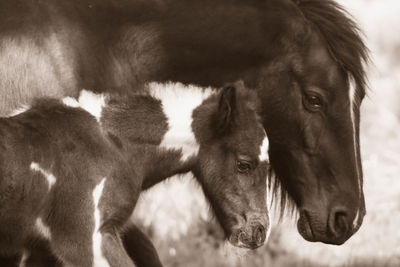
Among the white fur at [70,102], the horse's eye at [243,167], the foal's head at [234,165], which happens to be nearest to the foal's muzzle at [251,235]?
the foal's head at [234,165]

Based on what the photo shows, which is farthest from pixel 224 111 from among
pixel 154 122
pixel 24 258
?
pixel 24 258

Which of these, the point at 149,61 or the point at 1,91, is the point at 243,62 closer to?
the point at 149,61

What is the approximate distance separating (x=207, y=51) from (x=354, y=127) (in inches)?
37.2

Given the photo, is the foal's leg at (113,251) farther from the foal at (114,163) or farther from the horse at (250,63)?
the horse at (250,63)

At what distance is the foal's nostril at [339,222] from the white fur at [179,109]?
3.21ft

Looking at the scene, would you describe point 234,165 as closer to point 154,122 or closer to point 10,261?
point 154,122

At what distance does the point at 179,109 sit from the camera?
4891 mm

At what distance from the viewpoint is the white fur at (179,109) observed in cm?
489

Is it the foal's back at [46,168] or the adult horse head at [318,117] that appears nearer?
the foal's back at [46,168]

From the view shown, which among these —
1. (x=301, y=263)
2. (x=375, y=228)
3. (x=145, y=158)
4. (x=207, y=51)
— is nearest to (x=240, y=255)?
(x=145, y=158)

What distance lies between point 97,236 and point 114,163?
38 centimetres

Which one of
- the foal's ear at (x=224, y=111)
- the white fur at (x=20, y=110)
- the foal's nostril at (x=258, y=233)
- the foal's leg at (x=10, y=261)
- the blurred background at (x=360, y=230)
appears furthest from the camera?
the blurred background at (x=360, y=230)

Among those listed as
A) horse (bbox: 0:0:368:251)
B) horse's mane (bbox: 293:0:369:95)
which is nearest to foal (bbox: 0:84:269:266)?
horse (bbox: 0:0:368:251)

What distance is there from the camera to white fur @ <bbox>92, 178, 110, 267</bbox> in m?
4.45
